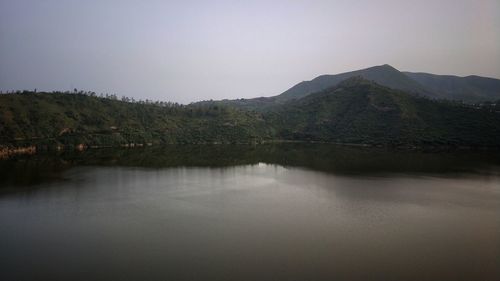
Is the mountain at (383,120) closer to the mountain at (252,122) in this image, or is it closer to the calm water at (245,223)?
the mountain at (252,122)

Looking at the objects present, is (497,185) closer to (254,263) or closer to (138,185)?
(254,263)

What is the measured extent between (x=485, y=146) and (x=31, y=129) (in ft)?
263

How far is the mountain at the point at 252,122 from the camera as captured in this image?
65.7 meters

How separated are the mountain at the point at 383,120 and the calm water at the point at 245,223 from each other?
28.5 m

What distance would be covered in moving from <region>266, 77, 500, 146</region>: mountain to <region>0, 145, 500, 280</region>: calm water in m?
28.5

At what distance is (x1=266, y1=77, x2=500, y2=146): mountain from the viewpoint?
7169 centimetres

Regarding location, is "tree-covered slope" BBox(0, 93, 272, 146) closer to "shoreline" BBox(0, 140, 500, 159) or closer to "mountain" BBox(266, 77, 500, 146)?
"shoreline" BBox(0, 140, 500, 159)

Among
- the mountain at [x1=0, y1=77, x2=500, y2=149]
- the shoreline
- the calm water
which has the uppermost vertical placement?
the mountain at [x1=0, y1=77, x2=500, y2=149]

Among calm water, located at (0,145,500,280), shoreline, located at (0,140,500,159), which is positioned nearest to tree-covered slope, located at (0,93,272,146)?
shoreline, located at (0,140,500,159)

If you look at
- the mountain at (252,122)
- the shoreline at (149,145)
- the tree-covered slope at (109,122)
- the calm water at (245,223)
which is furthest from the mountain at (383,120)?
the calm water at (245,223)

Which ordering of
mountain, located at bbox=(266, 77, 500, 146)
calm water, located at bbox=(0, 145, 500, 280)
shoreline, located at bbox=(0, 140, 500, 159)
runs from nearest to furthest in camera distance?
calm water, located at bbox=(0, 145, 500, 280)
shoreline, located at bbox=(0, 140, 500, 159)
mountain, located at bbox=(266, 77, 500, 146)

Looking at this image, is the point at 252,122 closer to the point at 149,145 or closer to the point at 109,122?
the point at 149,145

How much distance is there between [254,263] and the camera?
16.6m

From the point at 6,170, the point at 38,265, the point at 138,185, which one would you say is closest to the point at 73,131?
the point at 6,170
